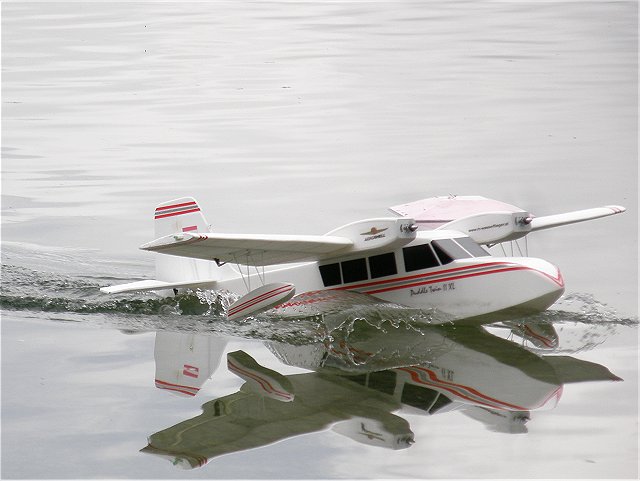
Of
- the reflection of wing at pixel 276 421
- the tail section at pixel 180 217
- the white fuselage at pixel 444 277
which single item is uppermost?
the tail section at pixel 180 217

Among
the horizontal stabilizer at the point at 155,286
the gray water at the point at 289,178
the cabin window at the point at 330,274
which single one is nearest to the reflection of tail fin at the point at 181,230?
the horizontal stabilizer at the point at 155,286

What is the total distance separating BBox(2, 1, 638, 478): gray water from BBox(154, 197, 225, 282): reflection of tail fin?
0.43 metres

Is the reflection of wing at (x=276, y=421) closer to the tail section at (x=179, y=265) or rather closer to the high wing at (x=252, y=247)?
the high wing at (x=252, y=247)

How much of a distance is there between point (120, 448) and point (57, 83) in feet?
98.0

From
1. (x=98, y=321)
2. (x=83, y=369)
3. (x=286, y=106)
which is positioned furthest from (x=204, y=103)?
(x=83, y=369)

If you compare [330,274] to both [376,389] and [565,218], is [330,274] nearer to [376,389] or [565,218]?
[376,389]

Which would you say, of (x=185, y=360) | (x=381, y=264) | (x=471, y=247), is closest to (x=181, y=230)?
(x=185, y=360)

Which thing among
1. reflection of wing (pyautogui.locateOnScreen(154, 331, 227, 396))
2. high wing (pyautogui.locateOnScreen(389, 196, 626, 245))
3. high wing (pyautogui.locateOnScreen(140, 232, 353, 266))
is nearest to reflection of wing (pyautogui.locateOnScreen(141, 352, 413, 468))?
reflection of wing (pyautogui.locateOnScreen(154, 331, 227, 396))

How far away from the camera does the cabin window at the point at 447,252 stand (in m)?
18.0

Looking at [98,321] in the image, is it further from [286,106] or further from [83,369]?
[286,106]

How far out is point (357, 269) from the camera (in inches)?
732

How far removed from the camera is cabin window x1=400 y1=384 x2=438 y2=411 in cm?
1468

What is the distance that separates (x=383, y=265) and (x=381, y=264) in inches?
1.4

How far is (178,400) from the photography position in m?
14.9
